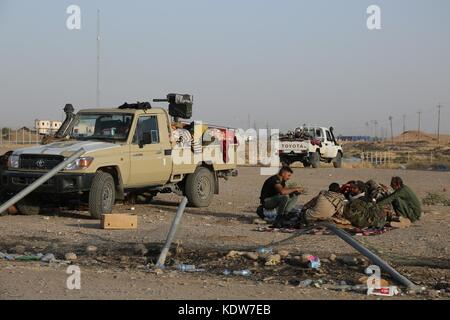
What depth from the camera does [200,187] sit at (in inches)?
609

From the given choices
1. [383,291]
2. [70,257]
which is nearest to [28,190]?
[70,257]

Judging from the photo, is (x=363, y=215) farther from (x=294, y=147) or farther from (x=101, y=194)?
(x=294, y=147)

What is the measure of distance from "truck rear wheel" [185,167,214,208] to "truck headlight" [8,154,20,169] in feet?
12.7

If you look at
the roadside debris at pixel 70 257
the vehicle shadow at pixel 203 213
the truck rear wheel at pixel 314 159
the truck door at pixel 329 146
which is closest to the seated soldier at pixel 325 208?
the vehicle shadow at pixel 203 213

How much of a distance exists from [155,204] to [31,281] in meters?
8.74

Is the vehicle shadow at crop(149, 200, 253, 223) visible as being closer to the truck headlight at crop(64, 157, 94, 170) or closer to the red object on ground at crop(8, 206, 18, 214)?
the truck headlight at crop(64, 157, 94, 170)

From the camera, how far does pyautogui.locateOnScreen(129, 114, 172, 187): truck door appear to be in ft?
44.5

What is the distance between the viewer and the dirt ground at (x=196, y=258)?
278 inches

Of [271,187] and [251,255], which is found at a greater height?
[271,187]

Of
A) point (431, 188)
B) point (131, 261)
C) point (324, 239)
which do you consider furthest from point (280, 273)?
point (431, 188)

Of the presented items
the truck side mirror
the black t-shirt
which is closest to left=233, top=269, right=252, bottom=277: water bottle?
the black t-shirt

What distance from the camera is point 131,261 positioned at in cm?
874

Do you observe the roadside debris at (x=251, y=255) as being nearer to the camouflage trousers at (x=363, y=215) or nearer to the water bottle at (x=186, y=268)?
the water bottle at (x=186, y=268)

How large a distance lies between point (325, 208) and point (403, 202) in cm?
174
